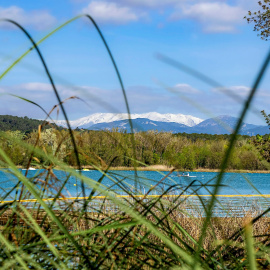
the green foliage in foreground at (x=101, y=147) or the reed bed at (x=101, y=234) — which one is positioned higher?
the green foliage in foreground at (x=101, y=147)

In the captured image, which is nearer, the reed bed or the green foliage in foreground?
the reed bed

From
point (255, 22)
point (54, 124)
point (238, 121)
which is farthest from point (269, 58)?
point (255, 22)

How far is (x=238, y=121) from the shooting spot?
28 centimetres

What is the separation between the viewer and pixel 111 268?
0.57 metres

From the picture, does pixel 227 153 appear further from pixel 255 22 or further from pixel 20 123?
pixel 20 123

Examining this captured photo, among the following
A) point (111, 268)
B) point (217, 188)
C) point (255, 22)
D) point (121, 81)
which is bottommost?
point (111, 268)

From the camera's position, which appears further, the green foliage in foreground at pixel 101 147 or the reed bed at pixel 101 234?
the green foliage in foreground at pixel 101 147

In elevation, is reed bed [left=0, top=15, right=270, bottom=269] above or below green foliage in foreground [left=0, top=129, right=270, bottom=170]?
below

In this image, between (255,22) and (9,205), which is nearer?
(9,205)

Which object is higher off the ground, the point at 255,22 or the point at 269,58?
the point at 255,22

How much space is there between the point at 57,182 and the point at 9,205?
0.14 m

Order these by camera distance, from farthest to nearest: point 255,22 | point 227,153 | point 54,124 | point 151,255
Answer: point 255,22 → point 54,124 → point 151,255 → point 227,153

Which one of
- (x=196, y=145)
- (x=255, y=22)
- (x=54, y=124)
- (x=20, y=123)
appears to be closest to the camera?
(x=54, y=124)

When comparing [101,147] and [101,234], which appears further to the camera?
[101,147]
